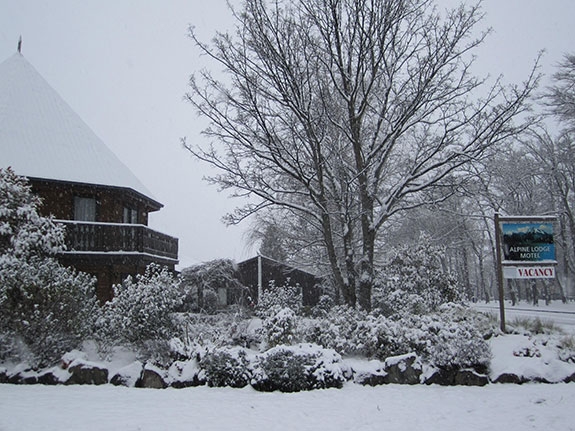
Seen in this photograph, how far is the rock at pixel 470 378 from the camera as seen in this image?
990cm

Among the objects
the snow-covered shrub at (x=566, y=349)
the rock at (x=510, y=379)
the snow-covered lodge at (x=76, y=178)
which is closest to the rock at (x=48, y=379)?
the snow-covered lodge at (x=76, y=178)

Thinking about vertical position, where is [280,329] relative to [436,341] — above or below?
above

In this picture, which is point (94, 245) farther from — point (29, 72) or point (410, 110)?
point (410, 110)

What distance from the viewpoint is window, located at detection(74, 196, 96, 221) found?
64.1 ft

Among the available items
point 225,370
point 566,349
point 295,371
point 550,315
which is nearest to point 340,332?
point 295,371

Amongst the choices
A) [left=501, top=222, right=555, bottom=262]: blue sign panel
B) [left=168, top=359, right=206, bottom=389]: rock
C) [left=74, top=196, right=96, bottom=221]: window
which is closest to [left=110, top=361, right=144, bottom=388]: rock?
[left=168, top=359, right=206, bottom=389]: rock

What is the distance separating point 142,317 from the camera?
1141 centimetres

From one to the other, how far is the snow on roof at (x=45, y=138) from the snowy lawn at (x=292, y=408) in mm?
10379

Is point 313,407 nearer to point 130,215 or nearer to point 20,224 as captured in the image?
point 20,224

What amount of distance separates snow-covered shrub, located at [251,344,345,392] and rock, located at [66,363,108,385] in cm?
332

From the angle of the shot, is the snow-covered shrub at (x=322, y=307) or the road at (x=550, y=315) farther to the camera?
the snow-covered shrub at (x=322, y=307)

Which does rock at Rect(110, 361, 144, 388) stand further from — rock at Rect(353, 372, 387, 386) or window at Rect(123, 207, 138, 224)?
window at Rect(123, 207, 138, 224)

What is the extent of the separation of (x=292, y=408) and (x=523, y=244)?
345 inches

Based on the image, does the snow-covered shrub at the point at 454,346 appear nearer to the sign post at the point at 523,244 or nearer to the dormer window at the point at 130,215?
the sign post at the point at 523,244
